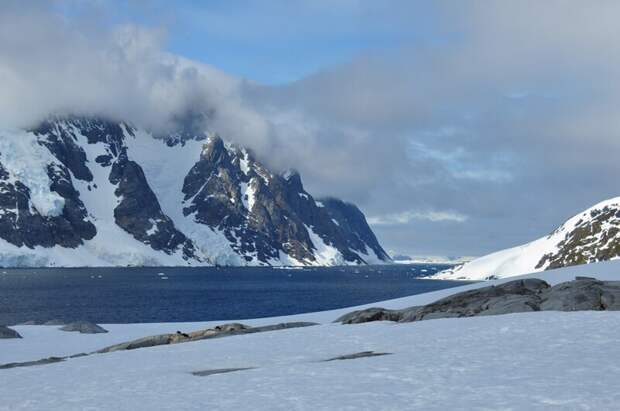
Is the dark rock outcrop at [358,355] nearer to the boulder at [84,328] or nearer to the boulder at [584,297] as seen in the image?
the boulder at [584,297]

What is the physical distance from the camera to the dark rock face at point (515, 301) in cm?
3138

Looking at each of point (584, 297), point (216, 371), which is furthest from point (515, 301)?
point (216, 371)

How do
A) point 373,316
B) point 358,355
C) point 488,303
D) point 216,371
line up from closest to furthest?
point 216,371 → point 358,355 → point 488,303 → point 373,316

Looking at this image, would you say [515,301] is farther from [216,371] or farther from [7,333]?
[7,333]

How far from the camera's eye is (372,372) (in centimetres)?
1856

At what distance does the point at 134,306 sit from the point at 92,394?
350 ft

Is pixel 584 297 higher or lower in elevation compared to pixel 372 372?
higher

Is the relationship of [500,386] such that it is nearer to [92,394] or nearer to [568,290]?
[92,394]

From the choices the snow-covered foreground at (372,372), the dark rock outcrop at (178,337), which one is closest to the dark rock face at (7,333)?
the dark rock outcrop at (178,337)

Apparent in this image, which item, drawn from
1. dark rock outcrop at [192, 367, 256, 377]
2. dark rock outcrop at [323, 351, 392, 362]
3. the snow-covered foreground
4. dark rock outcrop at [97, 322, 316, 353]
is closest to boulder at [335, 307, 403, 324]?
the snow-covered foreground

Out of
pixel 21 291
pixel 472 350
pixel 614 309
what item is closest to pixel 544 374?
pixel 472 350

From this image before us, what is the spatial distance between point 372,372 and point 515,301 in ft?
55.3

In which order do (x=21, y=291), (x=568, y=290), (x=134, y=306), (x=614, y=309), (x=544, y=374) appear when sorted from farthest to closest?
(x=21, y=291), (x=134, y=306), (x=568, y=290), (x=614, y=309), (x=544, y=374)

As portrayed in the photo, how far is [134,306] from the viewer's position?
396 ft
